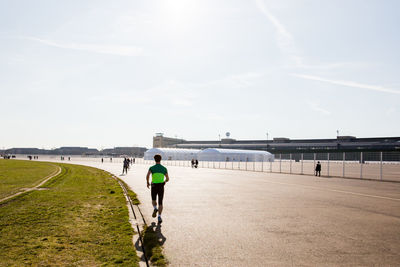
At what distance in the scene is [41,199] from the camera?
12547mm

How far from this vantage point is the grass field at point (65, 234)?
5.43 meters

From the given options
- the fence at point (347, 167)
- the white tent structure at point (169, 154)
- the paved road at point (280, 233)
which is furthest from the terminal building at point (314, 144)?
the paved road at point (280, 233)

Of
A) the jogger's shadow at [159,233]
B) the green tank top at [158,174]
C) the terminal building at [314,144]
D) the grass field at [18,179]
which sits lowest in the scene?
the grass field at [18,179]

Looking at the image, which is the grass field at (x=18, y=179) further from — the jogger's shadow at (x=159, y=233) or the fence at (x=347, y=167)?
the fence at (x=347, y=167)

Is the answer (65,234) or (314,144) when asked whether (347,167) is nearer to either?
(65,234)

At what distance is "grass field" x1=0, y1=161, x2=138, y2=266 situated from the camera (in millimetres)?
5430

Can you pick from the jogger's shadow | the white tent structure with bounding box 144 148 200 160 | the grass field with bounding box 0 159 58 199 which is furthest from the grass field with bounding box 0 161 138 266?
the white tent structure with bounding box 144 148 200 160

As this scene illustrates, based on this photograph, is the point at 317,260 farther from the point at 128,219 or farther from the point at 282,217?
the point at 128,219

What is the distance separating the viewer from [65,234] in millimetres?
7094

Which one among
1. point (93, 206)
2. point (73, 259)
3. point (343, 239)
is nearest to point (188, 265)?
point (73, 259)

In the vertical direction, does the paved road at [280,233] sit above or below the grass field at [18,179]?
above

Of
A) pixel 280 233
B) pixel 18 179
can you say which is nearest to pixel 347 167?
pixel 18 179

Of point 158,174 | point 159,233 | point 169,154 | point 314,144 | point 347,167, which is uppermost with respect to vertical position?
point 314,144

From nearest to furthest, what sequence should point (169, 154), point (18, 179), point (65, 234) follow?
point (65, 234), point (18, 179), point (169, 154)
